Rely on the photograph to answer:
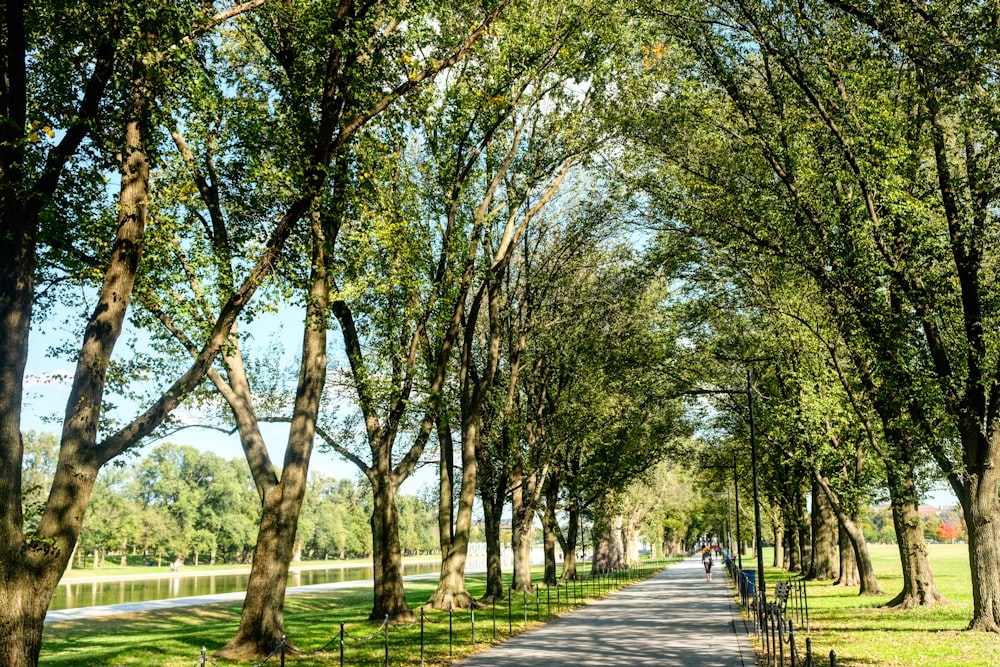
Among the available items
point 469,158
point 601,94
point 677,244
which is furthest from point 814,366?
point 469,158

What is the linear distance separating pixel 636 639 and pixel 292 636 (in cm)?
869

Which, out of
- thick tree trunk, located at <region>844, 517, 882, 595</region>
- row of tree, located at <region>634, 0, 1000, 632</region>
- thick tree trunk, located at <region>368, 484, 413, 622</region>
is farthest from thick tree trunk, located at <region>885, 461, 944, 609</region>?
thick tree trunk, located at <region>368, 484, 413, 622</region>

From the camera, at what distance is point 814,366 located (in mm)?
28891

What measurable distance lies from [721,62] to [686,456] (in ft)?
89.1

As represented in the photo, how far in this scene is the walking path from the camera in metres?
15.1

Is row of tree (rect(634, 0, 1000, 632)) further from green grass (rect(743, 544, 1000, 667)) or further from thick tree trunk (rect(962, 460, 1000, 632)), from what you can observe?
green grass (rect(743, 544, 1000, 667))

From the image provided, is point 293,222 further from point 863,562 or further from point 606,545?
point 606,545

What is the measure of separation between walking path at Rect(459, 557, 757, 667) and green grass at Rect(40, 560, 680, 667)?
Result: 36.8 inches

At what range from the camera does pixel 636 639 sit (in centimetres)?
1859

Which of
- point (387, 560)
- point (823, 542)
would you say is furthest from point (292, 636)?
point (823, 542)

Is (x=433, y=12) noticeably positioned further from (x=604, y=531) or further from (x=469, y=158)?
(x=604, y=531)

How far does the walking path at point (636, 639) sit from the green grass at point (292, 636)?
0.93 meters

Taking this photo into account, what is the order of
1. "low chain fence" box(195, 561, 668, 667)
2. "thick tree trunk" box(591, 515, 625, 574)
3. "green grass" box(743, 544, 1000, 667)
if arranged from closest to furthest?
"green grass" box(743, 544, 1000, 667) < "low chain fence" box(195, 561, 668, 667) < "thick tree trunk" box(591, 515, 625, 574)

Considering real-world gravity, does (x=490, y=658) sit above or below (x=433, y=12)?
below
